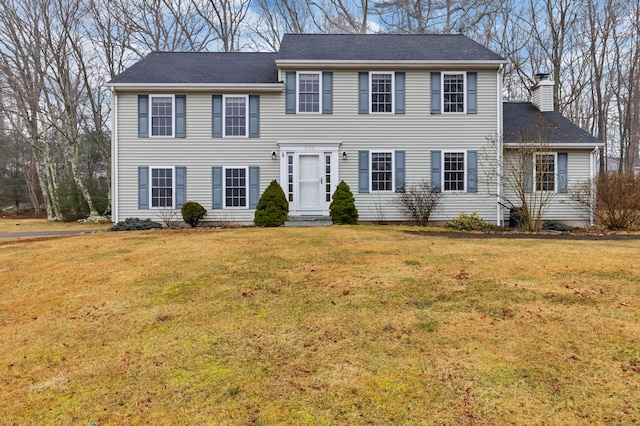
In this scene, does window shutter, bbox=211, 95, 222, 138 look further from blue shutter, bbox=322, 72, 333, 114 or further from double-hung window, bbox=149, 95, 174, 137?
blue shutter, bbox=322, 72, 333, 114

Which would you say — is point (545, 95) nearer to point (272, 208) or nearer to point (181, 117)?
point (272, 208)

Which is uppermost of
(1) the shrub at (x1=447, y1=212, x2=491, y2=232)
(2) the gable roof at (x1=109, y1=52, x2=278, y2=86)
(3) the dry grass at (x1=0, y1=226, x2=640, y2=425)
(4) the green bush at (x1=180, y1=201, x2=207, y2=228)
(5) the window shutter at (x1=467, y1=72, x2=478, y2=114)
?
(2) the gable roof at (x1=109, y1=52, x2=278, y2=86)

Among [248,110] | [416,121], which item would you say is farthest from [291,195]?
[416,121]

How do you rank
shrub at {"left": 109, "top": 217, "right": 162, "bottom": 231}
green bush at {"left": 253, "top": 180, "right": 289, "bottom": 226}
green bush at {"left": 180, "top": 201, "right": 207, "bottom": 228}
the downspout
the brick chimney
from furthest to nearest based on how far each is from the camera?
the brick chimney, the downspout, green bush at {"left": 180, "top": 201, "right": 207, "bottom": 228}, shrub at {"left": 109, "top": 217, "right": 162, "bottom": 231}, green bush at {"left": 253, "top": 180, "right": 289, "bottom": 226}

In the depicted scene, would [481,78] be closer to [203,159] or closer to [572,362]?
[203,159]

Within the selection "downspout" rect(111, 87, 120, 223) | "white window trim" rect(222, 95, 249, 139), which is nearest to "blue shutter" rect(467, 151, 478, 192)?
"white window trim" rect(222, 95, 249, 139)

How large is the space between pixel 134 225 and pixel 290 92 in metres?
6.89

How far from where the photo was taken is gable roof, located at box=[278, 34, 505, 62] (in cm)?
1382

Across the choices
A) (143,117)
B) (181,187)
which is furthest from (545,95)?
(143,117)

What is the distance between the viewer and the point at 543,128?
14.6 metres

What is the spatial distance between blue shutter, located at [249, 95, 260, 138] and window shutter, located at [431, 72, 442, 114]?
6.14 m

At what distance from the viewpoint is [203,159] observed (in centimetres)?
1392

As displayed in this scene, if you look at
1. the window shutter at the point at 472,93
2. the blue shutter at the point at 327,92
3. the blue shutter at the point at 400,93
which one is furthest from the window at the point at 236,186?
the window shutter at the point at 472,93

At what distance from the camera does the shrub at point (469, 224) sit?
12758mm
